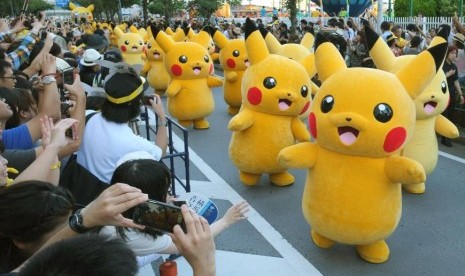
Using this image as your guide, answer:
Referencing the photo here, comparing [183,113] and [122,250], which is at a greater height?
[122,250]

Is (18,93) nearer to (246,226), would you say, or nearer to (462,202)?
(246,226)

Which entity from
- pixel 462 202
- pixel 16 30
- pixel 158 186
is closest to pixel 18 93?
pixel 158 186

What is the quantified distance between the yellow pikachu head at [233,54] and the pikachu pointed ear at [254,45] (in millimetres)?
3324

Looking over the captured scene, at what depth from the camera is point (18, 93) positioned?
3.55 metres

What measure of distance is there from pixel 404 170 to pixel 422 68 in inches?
32.6

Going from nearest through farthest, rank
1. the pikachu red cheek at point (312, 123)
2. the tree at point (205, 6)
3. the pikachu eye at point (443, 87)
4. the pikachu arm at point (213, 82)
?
the pikachu red cheek at point (312, 123)
the pikachu eye at point (443, 87)
the pikachu arm at point (213, 82)
the tree at point (205, 6)

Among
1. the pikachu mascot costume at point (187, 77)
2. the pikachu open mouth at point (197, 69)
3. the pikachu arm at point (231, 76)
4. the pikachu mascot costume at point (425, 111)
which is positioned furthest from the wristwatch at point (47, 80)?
the pikachu arm at point (231, 76)

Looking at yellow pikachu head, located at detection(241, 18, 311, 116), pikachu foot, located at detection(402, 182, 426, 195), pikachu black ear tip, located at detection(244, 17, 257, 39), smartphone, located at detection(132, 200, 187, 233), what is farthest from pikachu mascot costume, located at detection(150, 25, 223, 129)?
smartphone, located at detection(132, 200, 187, 233)

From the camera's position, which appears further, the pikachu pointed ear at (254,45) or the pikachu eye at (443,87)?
the pikachu pointed ear at (254,45)

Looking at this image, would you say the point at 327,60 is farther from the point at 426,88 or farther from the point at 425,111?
the point at 425,111

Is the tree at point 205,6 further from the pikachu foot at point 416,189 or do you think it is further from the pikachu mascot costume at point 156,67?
the pikachu foot at point 416,189

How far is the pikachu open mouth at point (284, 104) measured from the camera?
5.18 m

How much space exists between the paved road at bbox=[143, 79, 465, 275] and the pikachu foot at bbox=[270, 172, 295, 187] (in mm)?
74

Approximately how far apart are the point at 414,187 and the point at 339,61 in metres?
2.14
